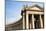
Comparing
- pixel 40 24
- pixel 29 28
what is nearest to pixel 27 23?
pixel 29 28

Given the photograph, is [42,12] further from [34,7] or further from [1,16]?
[1,16]

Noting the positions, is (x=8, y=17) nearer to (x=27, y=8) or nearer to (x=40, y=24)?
(x=27, y=8)

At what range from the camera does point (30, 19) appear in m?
1.21

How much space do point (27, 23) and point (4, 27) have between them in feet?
1.05

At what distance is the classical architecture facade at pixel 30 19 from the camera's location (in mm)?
1184

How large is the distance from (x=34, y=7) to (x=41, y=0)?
0.15 metres

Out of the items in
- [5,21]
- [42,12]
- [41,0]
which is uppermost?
[41,0]

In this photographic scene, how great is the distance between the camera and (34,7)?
123 cm

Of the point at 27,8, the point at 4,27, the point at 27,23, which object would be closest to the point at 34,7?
the point at 27,8

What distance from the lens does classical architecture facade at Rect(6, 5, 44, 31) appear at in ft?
3.88

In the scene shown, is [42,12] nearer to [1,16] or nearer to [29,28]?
[29,28]

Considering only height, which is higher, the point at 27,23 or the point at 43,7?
the point at 43,7

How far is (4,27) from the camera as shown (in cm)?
→ 115

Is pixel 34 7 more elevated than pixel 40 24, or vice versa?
pixel 34 7
